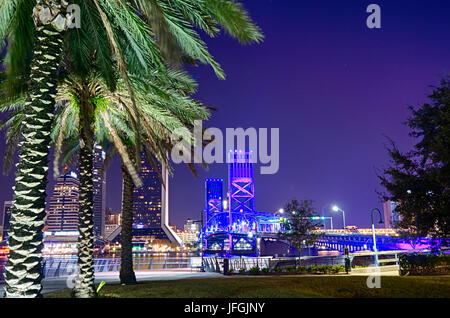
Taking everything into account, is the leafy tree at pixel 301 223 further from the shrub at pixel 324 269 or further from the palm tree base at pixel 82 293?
the palm tree base at pixel 82 293

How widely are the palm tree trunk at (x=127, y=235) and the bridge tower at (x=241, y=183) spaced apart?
16987 cm

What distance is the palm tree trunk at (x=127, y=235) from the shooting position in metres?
14.6

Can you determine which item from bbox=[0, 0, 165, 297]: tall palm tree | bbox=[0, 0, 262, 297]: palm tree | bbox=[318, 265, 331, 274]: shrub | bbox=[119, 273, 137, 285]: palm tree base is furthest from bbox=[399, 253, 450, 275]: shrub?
bbox=[0, 0, 165, 297]: tall palm tree

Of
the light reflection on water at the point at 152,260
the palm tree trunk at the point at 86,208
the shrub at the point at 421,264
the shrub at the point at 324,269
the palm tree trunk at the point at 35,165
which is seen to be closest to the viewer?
the palm tree trunk at the point at 35,165

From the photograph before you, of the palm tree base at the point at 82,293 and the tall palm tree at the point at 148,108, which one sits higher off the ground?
the tall palm tree at the point at 148,108

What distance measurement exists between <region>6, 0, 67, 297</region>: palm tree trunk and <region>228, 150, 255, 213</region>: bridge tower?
585 ft

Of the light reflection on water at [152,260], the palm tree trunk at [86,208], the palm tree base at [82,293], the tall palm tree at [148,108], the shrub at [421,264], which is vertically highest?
the tall palm tree at [148,108]

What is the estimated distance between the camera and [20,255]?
22.1ft

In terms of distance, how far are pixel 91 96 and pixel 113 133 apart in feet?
4.99

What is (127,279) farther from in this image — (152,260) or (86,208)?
(152,260)

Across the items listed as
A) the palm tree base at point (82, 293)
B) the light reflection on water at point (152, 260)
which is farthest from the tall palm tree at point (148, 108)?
the light reflection on water at point (152, 260)

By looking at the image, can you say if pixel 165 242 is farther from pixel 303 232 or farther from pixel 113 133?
pixel 113 133

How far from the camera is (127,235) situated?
1526 centimetres
